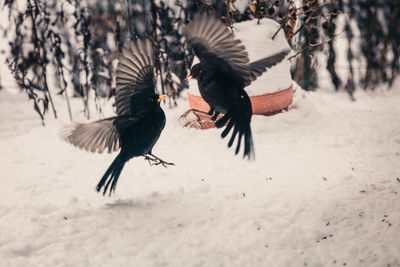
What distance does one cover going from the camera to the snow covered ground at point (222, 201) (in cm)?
160

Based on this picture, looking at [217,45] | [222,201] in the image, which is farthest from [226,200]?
[217,45]

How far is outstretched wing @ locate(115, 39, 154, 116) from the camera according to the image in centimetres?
147

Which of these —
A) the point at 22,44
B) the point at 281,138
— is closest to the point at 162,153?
the point at 281,138

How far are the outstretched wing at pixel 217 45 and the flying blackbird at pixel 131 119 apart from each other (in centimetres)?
25

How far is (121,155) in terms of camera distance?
1519mm

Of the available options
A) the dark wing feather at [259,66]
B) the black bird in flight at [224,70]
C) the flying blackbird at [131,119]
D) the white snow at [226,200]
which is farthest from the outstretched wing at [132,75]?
the white snow at [226,200]

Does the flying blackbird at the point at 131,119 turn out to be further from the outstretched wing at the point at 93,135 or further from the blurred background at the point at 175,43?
the blurred background at the point at 175,43

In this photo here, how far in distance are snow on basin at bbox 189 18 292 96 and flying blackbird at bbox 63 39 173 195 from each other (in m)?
1.13

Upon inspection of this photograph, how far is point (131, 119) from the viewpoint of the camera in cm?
138

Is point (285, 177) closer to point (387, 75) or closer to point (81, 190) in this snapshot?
point (81, 190)

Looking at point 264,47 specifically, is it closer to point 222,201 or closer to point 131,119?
point 222,201

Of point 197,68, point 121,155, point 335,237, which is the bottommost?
point 335,237

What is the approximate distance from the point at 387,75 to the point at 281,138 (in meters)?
2.52

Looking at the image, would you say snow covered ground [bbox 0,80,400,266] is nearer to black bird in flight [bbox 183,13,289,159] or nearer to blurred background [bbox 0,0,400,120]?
black bird in flight [bbox 183,13,289,159]
